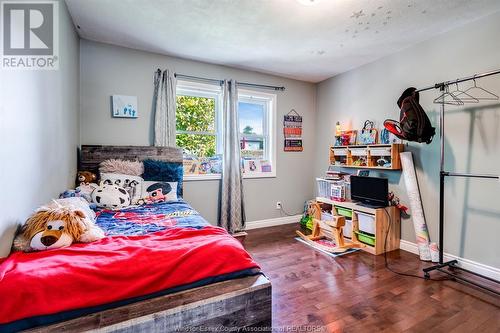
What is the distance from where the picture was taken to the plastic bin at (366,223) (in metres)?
2.88

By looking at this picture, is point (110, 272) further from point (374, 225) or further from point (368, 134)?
point (368, 134)

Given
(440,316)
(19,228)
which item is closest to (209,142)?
(19,228)

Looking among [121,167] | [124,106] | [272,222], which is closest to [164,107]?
[124,106]

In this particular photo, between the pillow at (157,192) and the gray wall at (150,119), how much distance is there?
639mm

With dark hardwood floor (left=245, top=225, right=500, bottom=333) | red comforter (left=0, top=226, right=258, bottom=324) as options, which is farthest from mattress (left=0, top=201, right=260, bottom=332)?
dark hardwood floor (left=245, top=225, right=500, bottom=333)

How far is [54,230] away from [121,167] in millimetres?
1507

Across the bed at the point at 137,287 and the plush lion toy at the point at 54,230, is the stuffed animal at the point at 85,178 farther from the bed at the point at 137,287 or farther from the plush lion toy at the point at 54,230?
the bed at the point at 137,287

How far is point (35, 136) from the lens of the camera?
156 cm

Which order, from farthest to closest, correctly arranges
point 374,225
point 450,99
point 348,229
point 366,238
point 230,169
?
point 230,169, point 348,229, point 366,238, point 374,225, point 450,99

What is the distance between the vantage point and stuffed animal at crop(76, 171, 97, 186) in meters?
2.55

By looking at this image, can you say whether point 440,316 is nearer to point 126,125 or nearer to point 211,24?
point 211,24

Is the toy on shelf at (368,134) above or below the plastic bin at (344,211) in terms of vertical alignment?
above

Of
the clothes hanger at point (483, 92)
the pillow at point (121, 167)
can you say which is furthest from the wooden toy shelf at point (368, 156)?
the pillow at point (121, 167)

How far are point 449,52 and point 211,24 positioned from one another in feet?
7.97
